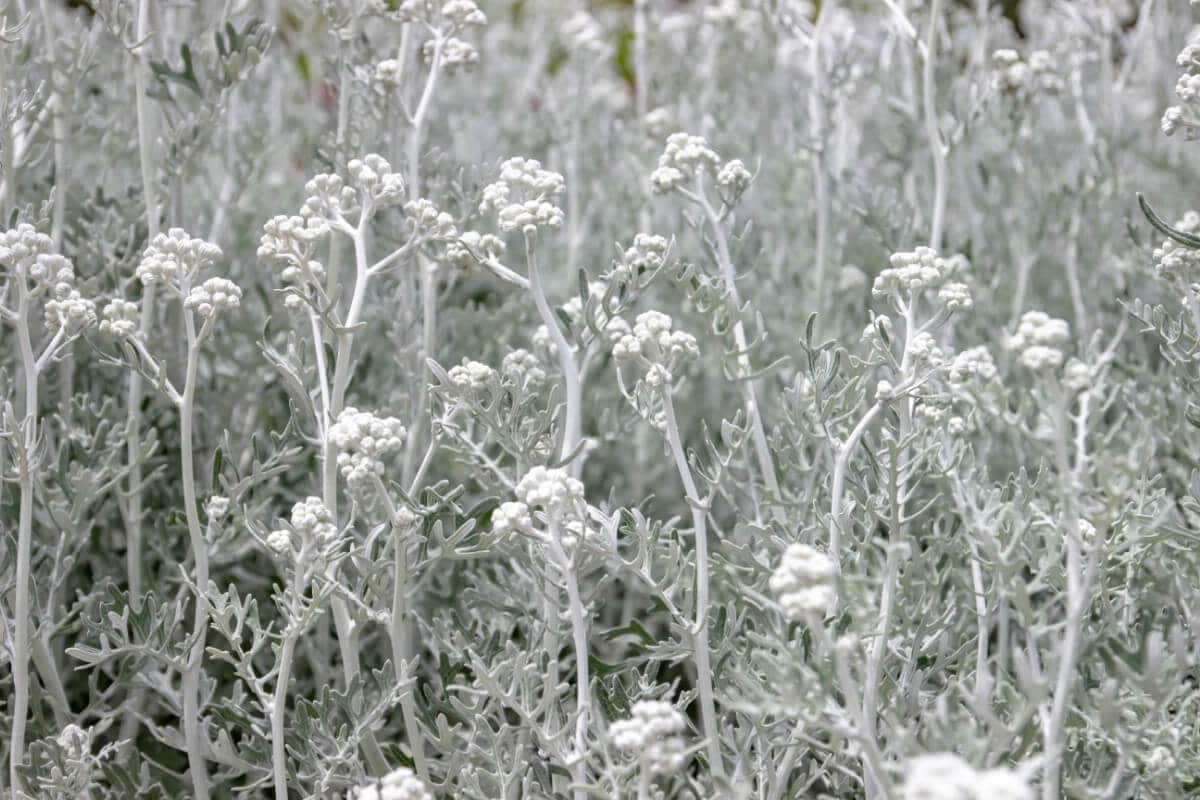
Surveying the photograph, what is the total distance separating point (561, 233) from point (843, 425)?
3.99 feet

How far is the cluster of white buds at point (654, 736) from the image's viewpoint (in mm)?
932

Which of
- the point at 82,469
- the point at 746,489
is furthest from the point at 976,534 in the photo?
the point at 82,469

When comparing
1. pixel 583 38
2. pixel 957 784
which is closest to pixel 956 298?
pixel 957 784

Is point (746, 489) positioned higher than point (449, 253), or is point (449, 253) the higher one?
point (449, 253)

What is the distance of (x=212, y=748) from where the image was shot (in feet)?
4.16

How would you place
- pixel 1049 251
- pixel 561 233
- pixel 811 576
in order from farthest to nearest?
pixel 561 233
pixel 1049 251
pixel 811 576

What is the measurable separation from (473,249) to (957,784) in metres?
0.73

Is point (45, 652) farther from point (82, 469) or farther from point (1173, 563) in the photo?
point (1173, 563)

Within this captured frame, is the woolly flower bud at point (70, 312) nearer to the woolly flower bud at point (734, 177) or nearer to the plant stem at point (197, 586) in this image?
the plant stem at point (197, 586)

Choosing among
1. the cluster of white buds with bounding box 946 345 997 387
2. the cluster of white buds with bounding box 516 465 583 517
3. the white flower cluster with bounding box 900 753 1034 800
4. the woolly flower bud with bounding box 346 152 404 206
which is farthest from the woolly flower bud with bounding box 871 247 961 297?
the white flower cluster with bounding box 900 753 1034 800

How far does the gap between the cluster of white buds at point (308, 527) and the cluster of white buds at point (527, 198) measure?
0.32 m

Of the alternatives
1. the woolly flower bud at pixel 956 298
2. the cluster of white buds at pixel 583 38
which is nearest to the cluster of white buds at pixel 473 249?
the woolly flower bud at pixel 956 298

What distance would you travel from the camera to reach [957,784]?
0.69m

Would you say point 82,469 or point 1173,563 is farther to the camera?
point 82,469
